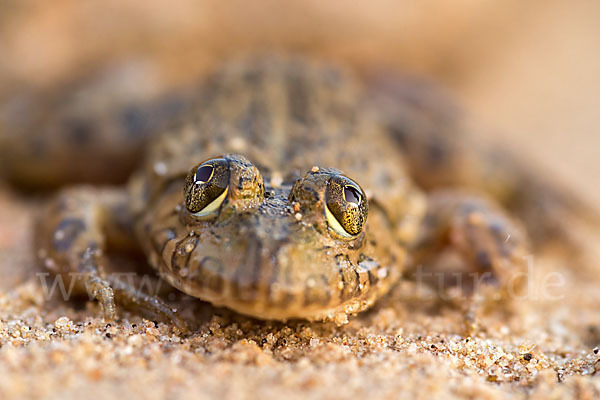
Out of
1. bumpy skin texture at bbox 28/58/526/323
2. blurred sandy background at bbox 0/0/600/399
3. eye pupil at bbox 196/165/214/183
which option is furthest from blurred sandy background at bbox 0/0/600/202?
eye pupil at bbox 196/165/214/183

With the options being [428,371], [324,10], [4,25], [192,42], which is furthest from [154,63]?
[428,371]

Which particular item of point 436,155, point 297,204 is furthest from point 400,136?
point 297,204

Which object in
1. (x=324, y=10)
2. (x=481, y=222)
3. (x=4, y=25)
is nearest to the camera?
(x=481, y=222)

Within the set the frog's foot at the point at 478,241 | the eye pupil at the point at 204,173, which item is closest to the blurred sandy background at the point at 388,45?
the frog's foot at the point at 478,241

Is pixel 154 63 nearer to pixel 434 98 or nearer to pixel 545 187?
pixel 434 98

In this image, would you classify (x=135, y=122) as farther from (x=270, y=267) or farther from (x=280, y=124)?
(x=270, y=267)

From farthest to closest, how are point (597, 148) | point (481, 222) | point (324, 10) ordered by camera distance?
1. point (597, 148)
2. point (324, 10)
3. point (481, 222)

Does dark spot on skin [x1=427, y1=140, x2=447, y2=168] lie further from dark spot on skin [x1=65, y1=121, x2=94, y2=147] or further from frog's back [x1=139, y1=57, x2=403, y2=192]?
dark spot on skin [x1=65, y1=121, x2=94, y2=147]
